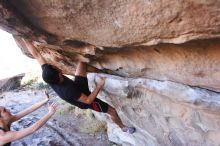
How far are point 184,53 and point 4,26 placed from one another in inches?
86.0

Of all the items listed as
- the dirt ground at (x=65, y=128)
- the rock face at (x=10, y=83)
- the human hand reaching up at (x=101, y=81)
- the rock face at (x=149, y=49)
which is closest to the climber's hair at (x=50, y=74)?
the rock face at (x=149, y=49)

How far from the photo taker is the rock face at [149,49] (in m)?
2.61

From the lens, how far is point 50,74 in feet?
14.7

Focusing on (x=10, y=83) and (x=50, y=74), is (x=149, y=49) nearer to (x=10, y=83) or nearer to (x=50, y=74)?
(x=50, y=74)

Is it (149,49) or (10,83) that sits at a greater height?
(149,49)

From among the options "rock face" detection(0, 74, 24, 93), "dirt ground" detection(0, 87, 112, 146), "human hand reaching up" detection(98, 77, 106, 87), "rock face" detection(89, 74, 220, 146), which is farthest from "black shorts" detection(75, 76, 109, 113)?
"rock face" detection(0, 74, 24, 93)

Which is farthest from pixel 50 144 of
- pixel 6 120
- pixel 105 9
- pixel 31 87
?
pixel 31 87

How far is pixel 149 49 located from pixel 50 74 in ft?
5.28

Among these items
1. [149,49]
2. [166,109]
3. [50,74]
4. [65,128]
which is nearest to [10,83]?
[65,128]

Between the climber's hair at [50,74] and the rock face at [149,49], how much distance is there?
36 cm

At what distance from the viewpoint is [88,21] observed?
3.19 m

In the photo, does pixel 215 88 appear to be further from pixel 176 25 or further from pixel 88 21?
pixel 88 21

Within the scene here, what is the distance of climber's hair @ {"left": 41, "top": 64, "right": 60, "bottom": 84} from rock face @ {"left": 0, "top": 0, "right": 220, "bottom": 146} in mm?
355

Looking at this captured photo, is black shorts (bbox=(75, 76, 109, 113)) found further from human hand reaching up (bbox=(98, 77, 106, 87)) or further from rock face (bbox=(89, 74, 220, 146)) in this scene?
human hand reaching up (bbox=(98, 77, 106, 87))
